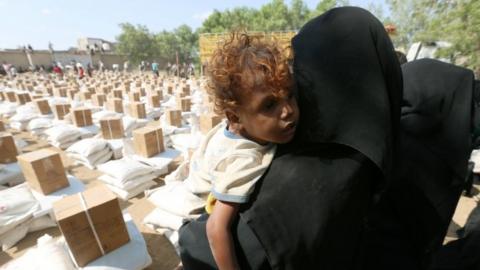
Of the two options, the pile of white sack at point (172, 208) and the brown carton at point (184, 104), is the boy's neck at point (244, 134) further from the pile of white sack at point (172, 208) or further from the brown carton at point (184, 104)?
the brown carton at point (184, 104)

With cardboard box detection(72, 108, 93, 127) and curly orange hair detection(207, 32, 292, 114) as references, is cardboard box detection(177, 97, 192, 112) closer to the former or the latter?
cardboard box detection(72, 108, 93, 127)

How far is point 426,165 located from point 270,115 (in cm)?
68

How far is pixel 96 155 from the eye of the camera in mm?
3918

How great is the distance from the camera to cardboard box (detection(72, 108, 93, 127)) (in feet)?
15.7

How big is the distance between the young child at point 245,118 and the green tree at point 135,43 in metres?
36.6

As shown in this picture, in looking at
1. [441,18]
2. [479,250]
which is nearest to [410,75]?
[479,250]

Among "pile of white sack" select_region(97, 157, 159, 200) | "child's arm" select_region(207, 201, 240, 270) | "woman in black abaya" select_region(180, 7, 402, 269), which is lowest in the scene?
"pile of white sack" select_region(97, 157, 159, 200)

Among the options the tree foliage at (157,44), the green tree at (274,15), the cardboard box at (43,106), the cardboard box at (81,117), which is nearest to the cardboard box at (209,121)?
the cardboard box at (81,117)

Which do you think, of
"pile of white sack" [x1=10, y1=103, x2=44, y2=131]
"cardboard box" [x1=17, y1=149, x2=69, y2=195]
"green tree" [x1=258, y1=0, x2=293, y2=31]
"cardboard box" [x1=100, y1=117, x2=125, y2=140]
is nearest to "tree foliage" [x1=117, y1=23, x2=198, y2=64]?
"green tree" [x1=258, y1=0, x2=293, y2=31]

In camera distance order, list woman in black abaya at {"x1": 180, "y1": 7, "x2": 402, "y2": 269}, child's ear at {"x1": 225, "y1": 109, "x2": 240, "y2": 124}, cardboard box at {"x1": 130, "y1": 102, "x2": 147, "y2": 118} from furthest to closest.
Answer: cardboard box at {"x1": 130, "y1": 102, "x2": 147, "y2": 118} → child's ear at {"x1": 225, "y1": 109, "x2": 240, "y2": 124} → woman in black abaya at {"x1": 180, "y1": 7, "x2": 402, "y2": 269}

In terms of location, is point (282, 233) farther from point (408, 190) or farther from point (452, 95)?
point (452, 95)

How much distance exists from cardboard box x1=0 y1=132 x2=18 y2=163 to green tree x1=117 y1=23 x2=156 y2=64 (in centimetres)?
3339

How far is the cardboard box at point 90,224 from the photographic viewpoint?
5.73ft

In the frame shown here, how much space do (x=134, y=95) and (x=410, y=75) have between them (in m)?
6.40
